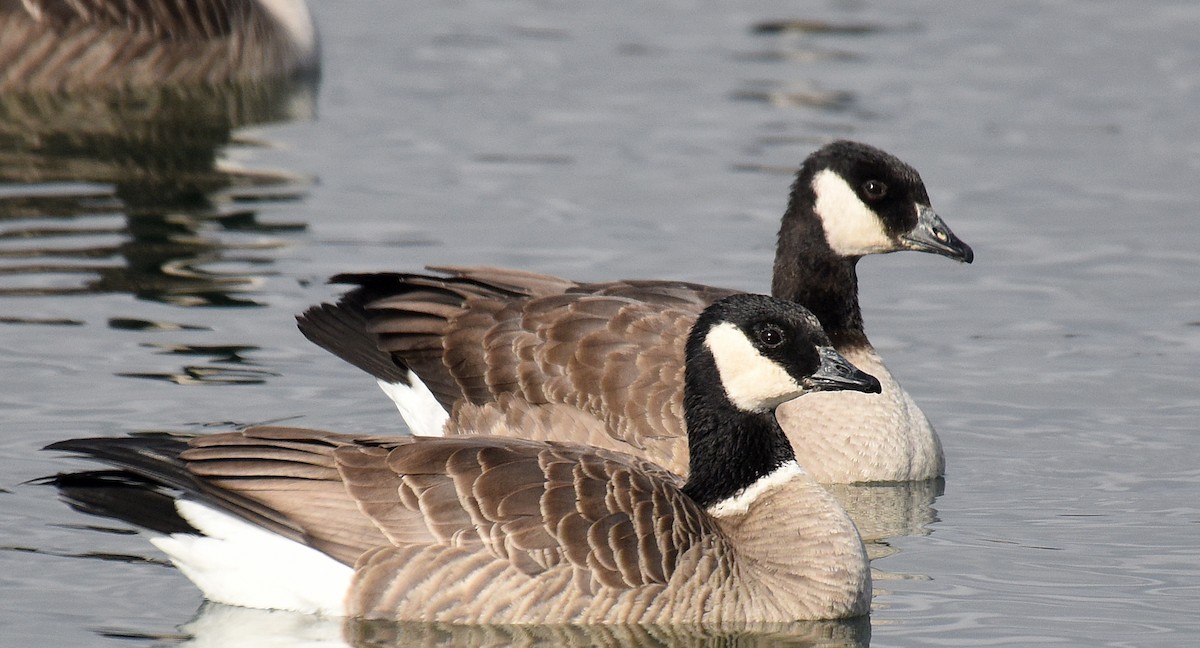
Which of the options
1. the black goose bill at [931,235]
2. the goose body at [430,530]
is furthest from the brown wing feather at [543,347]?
the goose body at [430,530]

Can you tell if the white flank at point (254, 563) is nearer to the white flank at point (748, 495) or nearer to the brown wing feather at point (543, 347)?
the white flank at point (748, 495)

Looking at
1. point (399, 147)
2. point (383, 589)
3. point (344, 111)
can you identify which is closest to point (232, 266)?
point (399, 147)

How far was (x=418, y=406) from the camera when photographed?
11.2 m

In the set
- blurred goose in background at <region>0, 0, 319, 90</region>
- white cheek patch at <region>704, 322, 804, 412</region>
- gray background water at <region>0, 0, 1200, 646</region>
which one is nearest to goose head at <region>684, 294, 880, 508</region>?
white cheek patch at <region>704, 322, 804, 412</region>

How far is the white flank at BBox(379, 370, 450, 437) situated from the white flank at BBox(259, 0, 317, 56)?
9.18 m

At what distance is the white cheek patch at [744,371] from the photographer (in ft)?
29.7

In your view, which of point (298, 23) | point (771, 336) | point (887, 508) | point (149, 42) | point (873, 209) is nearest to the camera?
point (771, 336)

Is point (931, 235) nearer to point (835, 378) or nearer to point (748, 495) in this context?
point (835, 378)

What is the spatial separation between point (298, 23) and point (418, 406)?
9.53 metres

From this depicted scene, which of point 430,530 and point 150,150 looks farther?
point 150,150

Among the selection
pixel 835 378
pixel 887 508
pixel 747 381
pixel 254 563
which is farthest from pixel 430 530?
pixel 887 508

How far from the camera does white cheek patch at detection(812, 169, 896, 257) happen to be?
11523 mm

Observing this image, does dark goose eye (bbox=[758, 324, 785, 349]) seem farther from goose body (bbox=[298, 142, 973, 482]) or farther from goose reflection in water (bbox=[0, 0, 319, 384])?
goose reflection in water (bbox=[0, 0, 319, 384])

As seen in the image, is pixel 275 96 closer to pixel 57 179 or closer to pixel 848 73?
pixel 57 179
